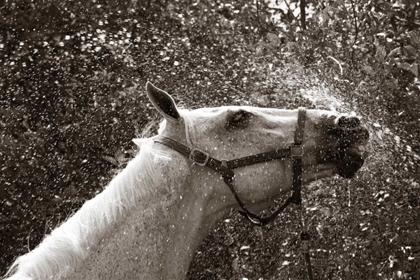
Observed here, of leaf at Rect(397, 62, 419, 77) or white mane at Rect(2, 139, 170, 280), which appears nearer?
white mane at Rect(2, 139, 170, 280)

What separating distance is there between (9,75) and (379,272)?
4.78 meters

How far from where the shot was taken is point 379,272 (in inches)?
260

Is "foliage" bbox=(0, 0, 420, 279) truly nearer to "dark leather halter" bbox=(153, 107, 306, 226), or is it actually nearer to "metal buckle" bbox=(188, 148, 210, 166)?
"dark leather halter" bbox=(153, 107, 306, 226)

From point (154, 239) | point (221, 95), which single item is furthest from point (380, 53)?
point (154, 239)

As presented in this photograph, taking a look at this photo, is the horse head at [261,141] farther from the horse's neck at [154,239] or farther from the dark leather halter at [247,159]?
the horse's neck at [154,239]

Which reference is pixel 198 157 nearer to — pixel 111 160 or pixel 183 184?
pixel 183 184

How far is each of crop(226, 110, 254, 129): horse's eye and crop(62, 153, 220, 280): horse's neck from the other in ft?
1.56

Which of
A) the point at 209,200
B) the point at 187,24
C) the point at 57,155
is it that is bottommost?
the point at 57,155

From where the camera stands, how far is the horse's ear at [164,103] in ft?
15.5

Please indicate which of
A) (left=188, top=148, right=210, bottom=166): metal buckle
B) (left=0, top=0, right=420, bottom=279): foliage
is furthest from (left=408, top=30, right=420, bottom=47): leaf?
(left=188, top=148, right=210, bottom=166): metal buckle

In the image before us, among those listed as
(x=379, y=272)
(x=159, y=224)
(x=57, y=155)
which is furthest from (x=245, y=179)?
(x=57, y=155)

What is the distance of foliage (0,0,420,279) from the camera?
662cm

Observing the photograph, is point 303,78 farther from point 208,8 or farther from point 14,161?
point 14,161

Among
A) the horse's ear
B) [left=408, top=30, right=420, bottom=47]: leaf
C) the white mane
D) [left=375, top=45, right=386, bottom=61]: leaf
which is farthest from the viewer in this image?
[left=375, top=45, right=386, bottom=61]: leaf
